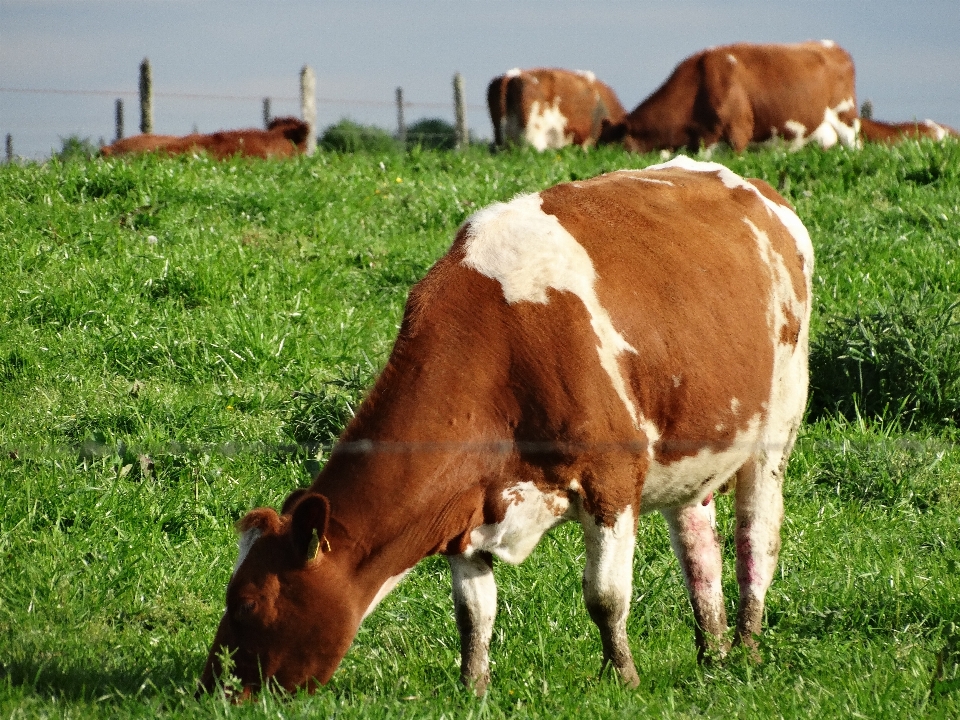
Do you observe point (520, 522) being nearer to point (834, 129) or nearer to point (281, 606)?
point (281, 606)

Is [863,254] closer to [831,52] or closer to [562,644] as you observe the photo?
[562,644]

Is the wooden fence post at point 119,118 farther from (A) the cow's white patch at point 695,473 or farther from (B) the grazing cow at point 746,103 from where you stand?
(A) the cow's white patch at point 695,473

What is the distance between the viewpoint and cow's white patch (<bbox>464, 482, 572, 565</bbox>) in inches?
158

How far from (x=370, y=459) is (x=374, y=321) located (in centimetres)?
452

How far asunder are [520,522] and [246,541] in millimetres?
905

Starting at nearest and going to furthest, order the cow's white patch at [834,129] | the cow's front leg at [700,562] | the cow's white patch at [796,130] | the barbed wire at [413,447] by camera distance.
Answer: the barbed wire at [413,447] → the cow's front leg at [700,562] → the cow's white patch at [796,130] → the cow's white patch at [834,129]

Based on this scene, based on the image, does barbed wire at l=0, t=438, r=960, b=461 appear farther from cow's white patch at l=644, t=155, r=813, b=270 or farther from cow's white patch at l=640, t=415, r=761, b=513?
cow's white patch at l=644, t=155, r=813, b=270

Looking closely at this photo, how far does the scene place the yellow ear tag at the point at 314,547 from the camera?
3.73 metres

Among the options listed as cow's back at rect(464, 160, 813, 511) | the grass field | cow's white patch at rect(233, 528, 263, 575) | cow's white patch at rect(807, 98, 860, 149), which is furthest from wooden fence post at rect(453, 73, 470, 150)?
cow's white patch at rect(233, 528, 263, 575)

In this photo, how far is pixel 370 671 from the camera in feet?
14.8

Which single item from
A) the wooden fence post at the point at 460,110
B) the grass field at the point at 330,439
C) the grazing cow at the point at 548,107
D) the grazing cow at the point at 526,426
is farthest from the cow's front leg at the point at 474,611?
the wooden fence post at the point at 460,110

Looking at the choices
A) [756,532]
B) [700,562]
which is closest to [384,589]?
[700,562]

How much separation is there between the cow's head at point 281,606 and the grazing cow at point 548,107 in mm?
16042

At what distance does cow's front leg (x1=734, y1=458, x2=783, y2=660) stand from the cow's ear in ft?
6.86
